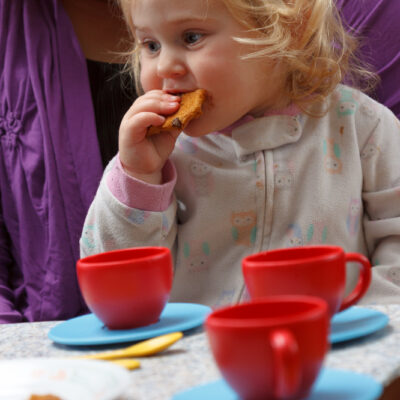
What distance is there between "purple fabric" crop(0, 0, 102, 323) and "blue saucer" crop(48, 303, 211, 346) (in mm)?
739

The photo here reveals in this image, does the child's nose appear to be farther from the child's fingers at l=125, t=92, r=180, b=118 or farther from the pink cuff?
the pink cuff

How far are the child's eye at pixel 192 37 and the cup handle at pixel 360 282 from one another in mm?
603

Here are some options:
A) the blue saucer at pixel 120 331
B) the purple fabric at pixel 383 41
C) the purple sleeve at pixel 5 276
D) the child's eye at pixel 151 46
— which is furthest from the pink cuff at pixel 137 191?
the purple fabric at pixel 383 41

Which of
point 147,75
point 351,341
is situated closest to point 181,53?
point 147,75

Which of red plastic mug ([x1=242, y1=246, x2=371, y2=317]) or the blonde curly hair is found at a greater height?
the blonde curly hair

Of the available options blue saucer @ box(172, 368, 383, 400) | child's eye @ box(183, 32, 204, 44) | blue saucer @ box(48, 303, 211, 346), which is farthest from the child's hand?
blue saucer @ box(172, 368, 383, 400)

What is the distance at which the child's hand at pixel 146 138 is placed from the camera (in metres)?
1.21

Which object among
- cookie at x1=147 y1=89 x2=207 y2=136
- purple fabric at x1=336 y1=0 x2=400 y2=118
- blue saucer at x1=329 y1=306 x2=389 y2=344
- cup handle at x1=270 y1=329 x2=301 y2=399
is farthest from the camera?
purple fabric at x1=336 y1=0 x2=400 y2=118

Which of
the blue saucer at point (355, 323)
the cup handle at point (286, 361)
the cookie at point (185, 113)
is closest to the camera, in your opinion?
the cup handle at point (286, 361)

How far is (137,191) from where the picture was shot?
1.23 m

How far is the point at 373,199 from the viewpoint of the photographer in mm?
1356

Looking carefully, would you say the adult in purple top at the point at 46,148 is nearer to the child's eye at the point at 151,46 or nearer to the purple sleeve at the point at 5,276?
the purple sleeve at the point at 5,276

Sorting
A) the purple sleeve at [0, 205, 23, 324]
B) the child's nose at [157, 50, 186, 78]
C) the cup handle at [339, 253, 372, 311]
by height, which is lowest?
the purple sleeve at [0, 205, 23, 324]

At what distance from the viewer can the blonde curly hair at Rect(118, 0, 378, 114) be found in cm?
126
